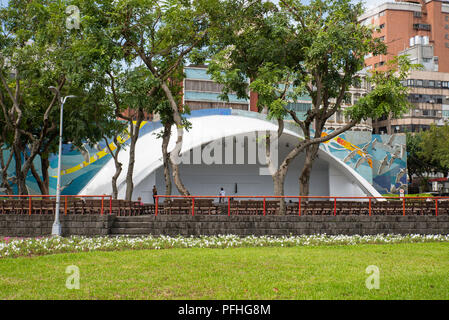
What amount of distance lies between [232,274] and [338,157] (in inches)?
1334

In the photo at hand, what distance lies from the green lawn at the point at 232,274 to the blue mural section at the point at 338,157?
811 inches

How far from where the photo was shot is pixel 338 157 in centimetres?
Answer: 4222

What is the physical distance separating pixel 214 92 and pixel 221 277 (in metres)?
56.1

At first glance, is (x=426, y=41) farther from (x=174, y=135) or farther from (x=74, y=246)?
(x=74, y=246)

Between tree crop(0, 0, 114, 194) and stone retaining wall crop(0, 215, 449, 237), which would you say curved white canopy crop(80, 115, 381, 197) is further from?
stone retaining wall crop(0, 215, 449, 237)

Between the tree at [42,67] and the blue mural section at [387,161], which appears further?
the blue mural section at [387,161]

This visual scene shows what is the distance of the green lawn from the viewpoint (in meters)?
8.05

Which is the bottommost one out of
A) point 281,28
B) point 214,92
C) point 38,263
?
point 38,263

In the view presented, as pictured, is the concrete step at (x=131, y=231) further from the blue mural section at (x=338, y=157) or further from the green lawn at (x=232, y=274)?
the blue mural section at (x=338, y=157)

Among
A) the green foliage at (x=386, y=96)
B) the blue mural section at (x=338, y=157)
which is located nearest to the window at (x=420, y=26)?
the blue mural section at (x=338, y=157)

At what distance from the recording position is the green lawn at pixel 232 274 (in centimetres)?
805

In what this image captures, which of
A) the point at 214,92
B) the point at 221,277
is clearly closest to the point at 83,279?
the point at 221,277

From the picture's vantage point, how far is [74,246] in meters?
14.6

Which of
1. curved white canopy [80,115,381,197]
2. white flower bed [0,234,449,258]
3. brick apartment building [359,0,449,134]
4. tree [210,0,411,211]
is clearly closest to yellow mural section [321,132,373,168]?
curved white canopy [80,115,381,197]
